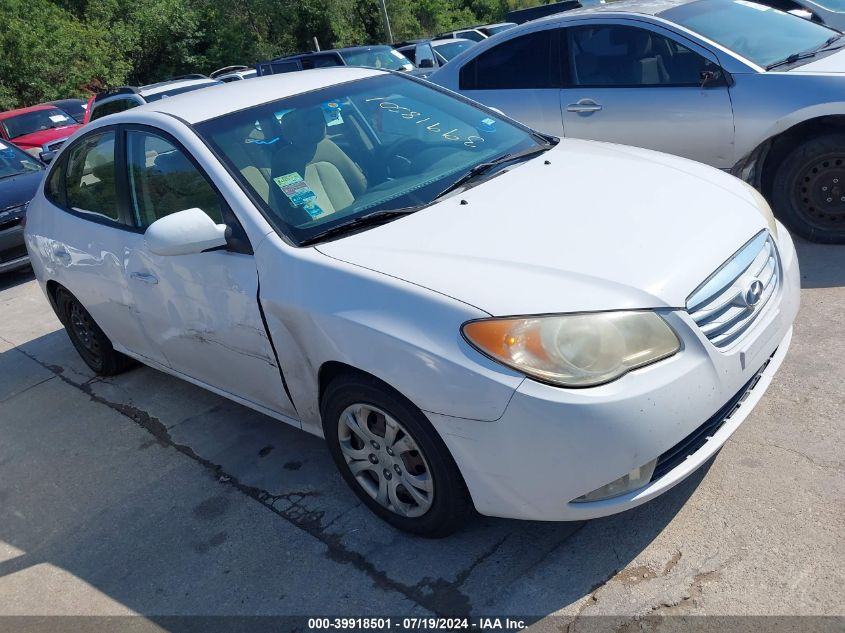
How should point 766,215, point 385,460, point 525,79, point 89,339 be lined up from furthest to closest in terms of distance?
point 525,79 → point 89,339 → point 766,215 → point 385,460

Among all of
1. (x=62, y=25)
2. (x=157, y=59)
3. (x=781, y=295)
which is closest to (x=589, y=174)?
(x=781, y=295)

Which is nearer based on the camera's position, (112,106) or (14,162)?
(14,162)

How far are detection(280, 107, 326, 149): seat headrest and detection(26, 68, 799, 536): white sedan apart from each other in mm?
12

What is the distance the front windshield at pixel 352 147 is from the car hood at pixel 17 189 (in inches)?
219

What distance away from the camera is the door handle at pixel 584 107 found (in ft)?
18.4

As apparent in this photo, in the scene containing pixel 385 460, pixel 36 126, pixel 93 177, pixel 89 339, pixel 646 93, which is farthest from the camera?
pixel 36 126

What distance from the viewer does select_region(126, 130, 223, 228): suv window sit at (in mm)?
3396

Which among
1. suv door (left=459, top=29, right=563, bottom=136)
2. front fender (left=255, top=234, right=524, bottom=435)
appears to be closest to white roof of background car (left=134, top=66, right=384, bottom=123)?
front fender (left=255, top=234, right=524, bottom=435)

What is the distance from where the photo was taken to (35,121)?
1587 cm

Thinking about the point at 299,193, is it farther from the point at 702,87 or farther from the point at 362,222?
the point at 702,87

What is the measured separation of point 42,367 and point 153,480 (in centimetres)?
222

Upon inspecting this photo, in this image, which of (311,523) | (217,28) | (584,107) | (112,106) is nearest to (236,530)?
(311,523)

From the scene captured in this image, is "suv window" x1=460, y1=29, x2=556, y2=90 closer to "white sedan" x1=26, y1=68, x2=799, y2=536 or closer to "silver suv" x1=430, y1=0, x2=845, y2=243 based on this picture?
"silver suv" x1=430, y1=0, x2=845, y2=243

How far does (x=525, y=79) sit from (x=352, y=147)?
2.80 m
